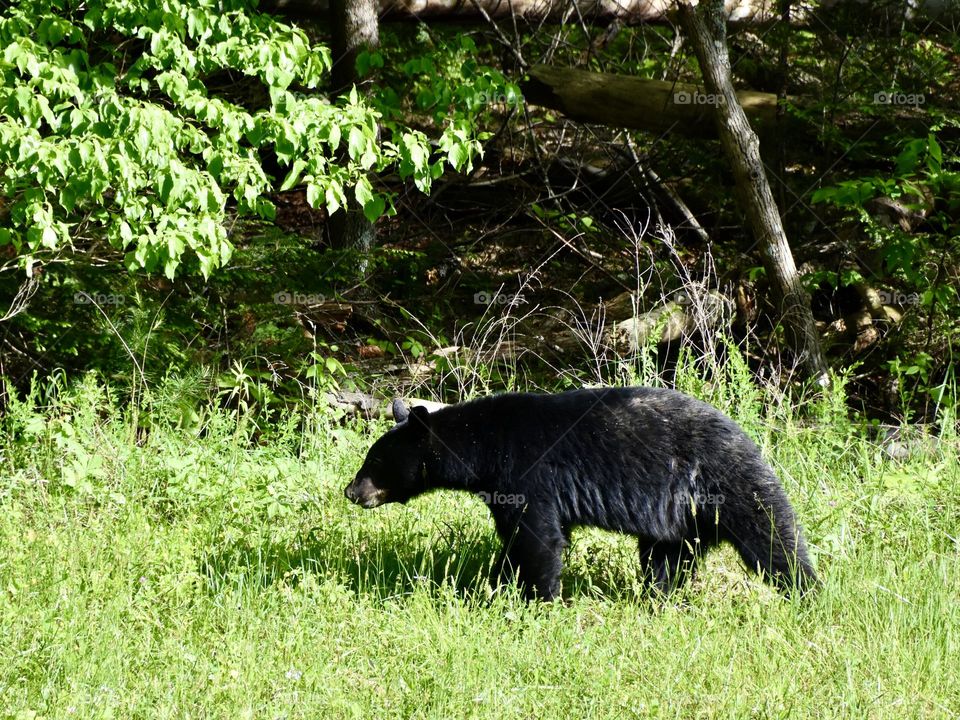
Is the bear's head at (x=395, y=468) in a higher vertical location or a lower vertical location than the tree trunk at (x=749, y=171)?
lower

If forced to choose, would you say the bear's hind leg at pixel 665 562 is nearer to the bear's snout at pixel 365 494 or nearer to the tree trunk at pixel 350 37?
the bear's snout at pixel 365 494

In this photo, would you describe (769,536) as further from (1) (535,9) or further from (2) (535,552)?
(1) (535,9)

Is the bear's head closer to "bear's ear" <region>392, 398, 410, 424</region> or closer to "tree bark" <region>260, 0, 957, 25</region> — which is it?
"bear's ear" <region>392, 398, 410, 424</region>

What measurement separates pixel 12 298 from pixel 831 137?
6.94 meters

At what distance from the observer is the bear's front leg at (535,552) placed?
4.73 meters

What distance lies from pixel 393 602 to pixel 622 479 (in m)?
1.23

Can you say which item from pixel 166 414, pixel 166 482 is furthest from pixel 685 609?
pixel 166 414

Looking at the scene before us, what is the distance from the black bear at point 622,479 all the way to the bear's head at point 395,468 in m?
0.07

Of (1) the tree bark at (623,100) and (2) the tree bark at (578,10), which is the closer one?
(1) the tree bark at (623,100)

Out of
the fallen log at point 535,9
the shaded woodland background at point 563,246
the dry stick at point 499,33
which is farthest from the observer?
the dry stick at point 499,33

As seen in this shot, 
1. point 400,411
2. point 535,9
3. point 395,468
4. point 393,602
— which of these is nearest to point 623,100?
point 535,9

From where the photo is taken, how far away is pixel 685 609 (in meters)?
4.64

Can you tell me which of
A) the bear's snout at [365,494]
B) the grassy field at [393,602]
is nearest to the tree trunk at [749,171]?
the grassy field at [393,602]

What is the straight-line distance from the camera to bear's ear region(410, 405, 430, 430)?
506cm
